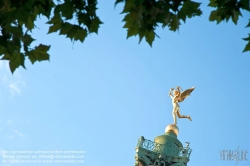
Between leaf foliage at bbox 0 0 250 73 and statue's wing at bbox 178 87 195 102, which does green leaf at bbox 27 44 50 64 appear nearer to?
leaf foliage at bbox 0 0 250 73

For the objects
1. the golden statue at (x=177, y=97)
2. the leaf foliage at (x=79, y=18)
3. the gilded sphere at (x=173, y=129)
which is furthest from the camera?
the golden statue at (x=177, y=97)

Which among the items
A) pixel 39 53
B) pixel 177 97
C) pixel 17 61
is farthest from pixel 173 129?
pixel 17 61

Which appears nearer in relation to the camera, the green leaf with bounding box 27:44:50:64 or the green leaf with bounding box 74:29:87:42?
the green leaf with bounding box 27:44:50:64

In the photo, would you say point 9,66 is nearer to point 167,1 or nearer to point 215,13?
point 167,1

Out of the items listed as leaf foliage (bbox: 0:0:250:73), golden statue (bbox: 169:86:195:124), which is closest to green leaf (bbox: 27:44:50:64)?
leaf foliage (bbox: 0:0:250:73)

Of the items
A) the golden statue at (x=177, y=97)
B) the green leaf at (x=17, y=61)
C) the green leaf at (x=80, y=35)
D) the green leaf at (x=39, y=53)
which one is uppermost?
the golden statue at (x=177, y=97)

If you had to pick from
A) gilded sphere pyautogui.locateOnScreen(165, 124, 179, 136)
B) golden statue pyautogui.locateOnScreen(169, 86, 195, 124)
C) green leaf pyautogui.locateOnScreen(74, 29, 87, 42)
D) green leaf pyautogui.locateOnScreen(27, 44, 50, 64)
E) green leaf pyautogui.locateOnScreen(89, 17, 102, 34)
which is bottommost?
green leaf pyautogui.locateOnScreen(27, 44, 50, 64)

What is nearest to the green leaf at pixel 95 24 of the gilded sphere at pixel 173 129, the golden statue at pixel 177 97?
the gilded sphere at pixel 173 129

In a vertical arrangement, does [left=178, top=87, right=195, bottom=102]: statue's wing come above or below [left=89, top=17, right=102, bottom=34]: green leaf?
above

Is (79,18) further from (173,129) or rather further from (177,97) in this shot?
(177,97)

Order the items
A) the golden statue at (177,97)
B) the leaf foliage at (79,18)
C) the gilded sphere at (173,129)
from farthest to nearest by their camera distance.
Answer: the golden statue at (177,97)
the gilded sphere at (173,129)
the leaf foliage at (79,18)

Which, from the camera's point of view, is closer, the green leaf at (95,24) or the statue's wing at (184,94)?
the green leaf at (95,24)

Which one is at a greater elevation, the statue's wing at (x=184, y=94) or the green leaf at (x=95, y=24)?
the statue's wing at (x=184, y=94)

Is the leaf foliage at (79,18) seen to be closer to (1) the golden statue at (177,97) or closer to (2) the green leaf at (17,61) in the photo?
(2) the green leaf at (17,61)
